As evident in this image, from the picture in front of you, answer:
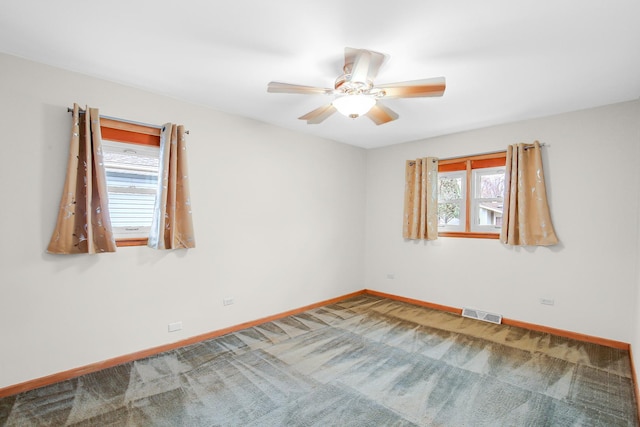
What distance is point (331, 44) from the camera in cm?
212

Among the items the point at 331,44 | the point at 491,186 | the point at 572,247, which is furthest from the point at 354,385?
the point at 491,186

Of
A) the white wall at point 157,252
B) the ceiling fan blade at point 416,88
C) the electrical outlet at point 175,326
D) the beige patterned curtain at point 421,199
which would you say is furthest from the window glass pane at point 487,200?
the electrical outlet at point 175,326

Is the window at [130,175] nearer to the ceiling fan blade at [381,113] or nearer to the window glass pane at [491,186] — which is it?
the ceiling fan blade at [381,113]

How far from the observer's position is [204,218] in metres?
3.33

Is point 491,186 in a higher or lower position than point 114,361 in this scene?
higher

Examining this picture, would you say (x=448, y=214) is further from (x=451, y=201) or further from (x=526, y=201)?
(x=526, y=201)

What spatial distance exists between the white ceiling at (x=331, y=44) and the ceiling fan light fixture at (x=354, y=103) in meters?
0.30

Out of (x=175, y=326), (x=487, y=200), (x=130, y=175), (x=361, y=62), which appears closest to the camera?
(x=361, y=62)

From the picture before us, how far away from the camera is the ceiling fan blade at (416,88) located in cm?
213

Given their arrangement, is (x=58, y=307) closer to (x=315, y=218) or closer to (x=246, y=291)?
(x=246, y=291)

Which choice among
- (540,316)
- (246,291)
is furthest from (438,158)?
(246,291)

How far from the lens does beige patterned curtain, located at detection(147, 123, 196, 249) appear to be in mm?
2916

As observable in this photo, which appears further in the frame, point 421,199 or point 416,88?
point 421,199

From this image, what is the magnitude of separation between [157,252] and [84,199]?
0.76 m
